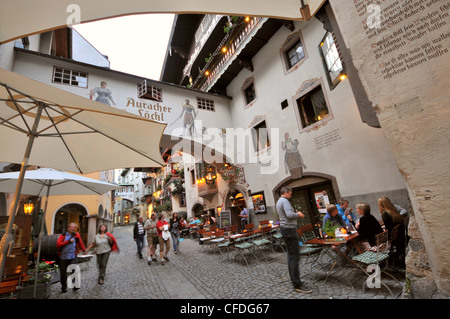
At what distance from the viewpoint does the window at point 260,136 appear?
10933mm

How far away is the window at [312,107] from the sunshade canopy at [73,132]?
735 centimetres

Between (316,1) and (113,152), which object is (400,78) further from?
(113,152)

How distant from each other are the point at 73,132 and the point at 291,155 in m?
8.26

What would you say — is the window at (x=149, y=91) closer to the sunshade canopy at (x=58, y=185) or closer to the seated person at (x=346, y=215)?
the sunshade canopy at (x=58, y=185)

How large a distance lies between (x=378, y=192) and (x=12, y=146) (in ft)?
29.6

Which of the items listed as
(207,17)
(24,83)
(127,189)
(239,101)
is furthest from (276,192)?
(127,189)

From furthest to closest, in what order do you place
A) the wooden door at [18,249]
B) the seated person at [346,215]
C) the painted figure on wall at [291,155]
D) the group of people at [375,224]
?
the painted figure on wall at [291,155] → the seated person at [346,215] → the wooden door at [18,249] → the group of people at [375,224]

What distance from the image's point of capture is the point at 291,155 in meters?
9.34

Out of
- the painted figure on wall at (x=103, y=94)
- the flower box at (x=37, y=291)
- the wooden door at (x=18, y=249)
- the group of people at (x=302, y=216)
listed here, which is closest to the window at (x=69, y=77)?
the painted figure on wall at (x=103, y=94)

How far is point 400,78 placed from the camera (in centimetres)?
279

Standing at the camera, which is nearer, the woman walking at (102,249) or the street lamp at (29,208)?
the woman walking at (102,249)

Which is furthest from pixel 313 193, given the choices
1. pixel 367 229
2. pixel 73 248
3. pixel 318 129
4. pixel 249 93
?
pixel 73 248

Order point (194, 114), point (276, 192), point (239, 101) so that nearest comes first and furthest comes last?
point (276, 192) < point (194, 114) < point (239, 101)

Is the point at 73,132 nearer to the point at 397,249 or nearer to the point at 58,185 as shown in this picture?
the point at 58,185
